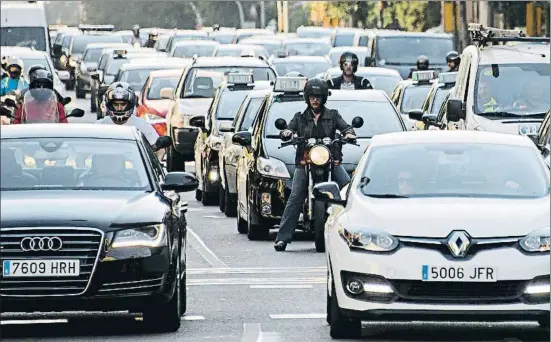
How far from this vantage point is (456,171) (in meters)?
13.0

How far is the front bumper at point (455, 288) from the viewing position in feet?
38.2

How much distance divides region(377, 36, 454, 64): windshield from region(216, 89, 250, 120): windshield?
16.5 meters

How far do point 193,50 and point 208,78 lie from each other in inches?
940

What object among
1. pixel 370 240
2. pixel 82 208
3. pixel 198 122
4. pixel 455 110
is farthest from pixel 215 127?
pixel 370 240

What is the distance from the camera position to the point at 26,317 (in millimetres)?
13859

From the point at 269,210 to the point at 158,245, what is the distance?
772cm

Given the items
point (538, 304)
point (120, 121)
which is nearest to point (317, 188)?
point (538, 304)

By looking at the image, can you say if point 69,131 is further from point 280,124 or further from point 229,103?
point 229,103

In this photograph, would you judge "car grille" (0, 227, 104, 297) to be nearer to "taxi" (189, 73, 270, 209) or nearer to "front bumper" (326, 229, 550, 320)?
"front bumper" (326, 229, 550, 320)

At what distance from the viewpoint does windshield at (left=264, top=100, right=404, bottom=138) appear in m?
21.0

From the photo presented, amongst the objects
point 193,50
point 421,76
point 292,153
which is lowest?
point 193,50

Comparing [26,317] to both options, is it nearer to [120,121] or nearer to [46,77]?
[120,121]

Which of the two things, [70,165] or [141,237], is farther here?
[70,165]

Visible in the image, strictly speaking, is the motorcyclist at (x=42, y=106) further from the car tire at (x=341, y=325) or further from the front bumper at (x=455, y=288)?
the front bumper at (x=455, y=288)
